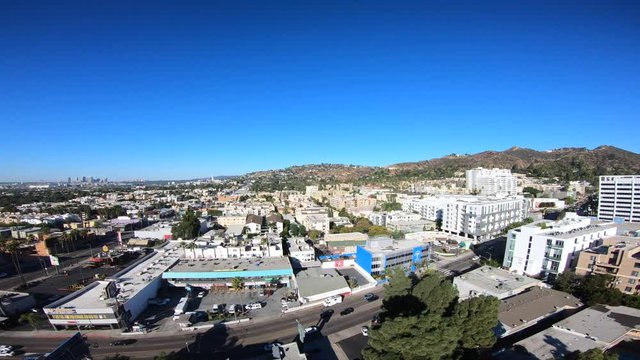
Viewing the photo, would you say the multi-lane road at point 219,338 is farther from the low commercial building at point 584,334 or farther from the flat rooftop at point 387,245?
the low commercial building at point 584,334

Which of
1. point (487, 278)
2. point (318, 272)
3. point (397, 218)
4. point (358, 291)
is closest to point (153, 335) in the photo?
point (318, 272)

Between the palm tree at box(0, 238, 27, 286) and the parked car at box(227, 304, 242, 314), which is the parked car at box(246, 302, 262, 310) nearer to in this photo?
the parked car at box(227, 304, 242, 314)

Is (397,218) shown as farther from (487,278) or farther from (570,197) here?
(570,197)

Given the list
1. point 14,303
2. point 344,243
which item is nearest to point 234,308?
point 344,243

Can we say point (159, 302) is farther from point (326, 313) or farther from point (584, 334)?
point (584, 334)

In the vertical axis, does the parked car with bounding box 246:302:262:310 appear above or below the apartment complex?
below

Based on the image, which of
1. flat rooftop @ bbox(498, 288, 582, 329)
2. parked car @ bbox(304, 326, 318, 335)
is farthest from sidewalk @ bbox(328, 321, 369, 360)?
flat rooftop @ bbox(498, 288, 582, 329)

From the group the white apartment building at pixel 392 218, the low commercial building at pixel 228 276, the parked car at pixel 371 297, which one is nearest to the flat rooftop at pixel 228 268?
the low commercial building at pixel 228 276
